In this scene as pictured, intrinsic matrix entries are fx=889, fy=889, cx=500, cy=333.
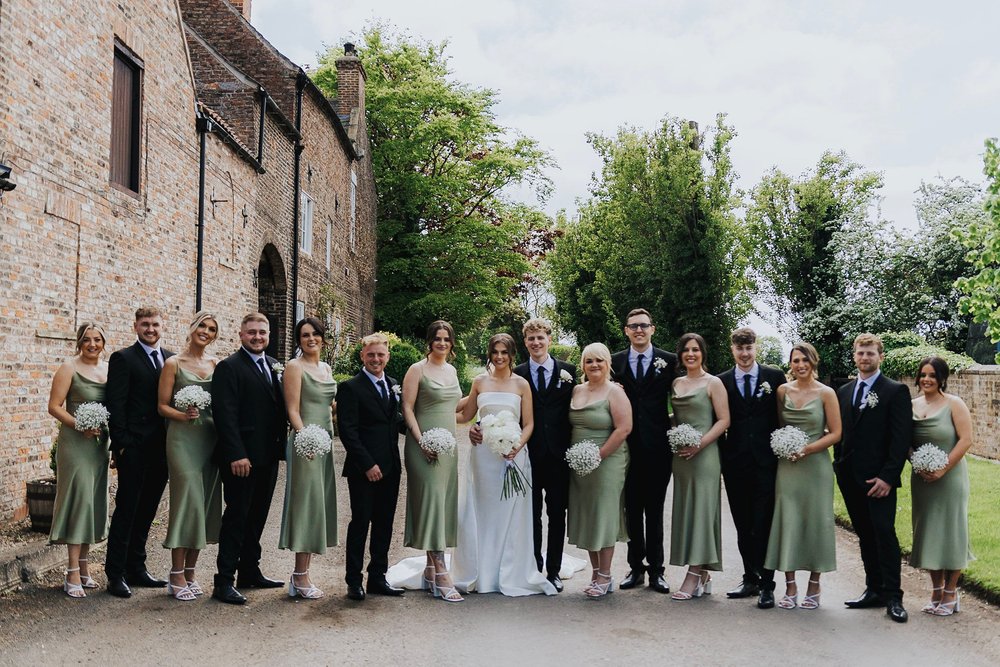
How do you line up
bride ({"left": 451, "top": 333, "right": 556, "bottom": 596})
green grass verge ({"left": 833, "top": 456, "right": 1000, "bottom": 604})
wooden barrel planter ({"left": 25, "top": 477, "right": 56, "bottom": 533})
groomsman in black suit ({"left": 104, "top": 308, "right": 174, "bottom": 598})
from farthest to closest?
1. wooden barrel planter ({"left": 25, "top": 477, "right": 56, "bottom": 533})
2. green grass verge ({"left": 833, "top": 456, "right": 1000, "bottom": 604})
3. bride ({"left": 451, "top": 333, "right": 556, "bottom": 596})
4. groomsman in black suit ({"left": 104, "top": 308, "right": 174, "bottom": 598})

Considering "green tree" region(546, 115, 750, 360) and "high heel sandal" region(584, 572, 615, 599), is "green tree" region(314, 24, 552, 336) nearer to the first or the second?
"green tree" region(546, 115, 750, 360)

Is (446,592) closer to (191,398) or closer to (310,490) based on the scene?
(310,490)

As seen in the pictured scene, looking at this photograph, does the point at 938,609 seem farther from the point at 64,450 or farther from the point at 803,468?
the point at 64,450

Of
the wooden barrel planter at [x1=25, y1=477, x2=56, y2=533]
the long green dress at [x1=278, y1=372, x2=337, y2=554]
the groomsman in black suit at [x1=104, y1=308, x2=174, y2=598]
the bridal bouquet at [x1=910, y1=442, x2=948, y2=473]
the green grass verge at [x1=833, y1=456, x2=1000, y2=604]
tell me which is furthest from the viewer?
the wooden barrel planter at [x1=25, y1=477, x2=56, y2=533]

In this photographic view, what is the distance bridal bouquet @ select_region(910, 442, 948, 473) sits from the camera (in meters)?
6.45

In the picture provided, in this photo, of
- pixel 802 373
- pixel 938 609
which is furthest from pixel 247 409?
pixel 938 609

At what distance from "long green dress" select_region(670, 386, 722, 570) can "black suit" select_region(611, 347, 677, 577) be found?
0.19 meters

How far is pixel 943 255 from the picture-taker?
80.6 feet

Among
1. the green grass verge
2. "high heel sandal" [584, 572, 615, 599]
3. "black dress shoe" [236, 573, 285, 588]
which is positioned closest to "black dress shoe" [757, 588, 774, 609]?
"high heel sandal" [584, 572, 615, 599]

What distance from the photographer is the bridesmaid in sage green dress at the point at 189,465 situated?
661 centimetres

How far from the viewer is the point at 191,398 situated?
6594mm

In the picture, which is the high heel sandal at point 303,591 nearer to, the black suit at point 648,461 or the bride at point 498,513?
the bride at point 498,513

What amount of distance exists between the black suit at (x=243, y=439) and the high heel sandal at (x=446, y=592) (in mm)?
1482

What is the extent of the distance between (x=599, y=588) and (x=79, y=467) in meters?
4.11
